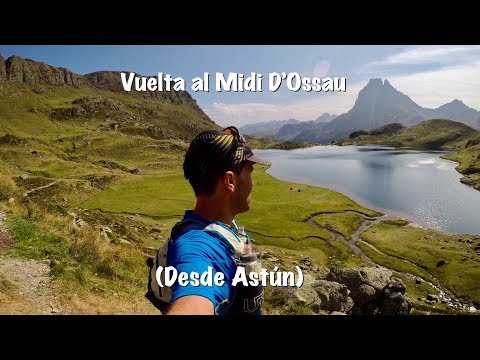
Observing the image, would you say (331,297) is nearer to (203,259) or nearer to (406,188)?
(203,259)

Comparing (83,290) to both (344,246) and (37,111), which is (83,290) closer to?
(344,246)

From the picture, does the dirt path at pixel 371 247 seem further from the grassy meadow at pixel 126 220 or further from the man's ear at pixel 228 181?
the man's ear at pixel 228 181

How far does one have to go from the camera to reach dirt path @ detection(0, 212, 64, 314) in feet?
25.8

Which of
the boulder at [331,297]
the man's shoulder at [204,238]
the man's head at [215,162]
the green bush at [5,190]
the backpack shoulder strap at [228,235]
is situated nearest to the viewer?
the man's shoulder at [204,238]

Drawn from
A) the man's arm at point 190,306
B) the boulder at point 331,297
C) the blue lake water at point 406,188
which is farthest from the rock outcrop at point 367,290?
the blue lake water at point 406,188

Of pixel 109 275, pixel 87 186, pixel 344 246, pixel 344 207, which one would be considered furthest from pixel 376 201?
pixel 109 275

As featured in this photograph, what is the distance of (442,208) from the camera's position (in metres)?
74.9

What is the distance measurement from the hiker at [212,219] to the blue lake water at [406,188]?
2743 inches

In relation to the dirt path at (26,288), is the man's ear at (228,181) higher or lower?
higher

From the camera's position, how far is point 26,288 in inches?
336

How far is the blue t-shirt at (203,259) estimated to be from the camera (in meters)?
2.68

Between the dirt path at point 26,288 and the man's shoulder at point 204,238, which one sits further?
the dirt path at point 26,288

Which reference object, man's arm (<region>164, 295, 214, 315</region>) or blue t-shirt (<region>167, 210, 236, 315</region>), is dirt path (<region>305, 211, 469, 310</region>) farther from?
man's arm (<region>164, 295, 214, 315</region>)
